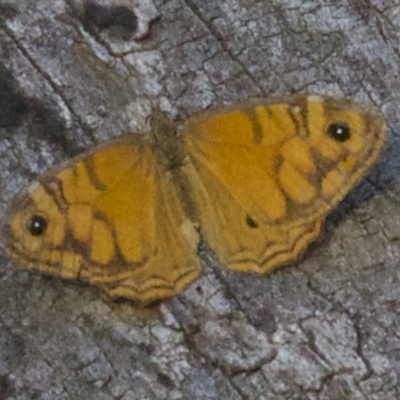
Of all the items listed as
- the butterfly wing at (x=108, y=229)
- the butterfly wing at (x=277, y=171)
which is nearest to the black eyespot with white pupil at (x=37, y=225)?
the butterfly wing at (x=108, y=229)

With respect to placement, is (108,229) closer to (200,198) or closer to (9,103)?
(200,198)

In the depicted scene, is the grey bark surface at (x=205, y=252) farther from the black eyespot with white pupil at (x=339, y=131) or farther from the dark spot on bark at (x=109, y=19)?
the black eyespot with white pupil at (x=339, y=131)

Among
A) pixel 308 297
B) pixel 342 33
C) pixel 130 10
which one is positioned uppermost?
pixel 130 10

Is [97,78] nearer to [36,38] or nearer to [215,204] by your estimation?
[36,38]

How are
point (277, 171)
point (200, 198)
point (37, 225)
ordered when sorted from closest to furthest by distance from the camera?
point (37, 225)
point (277, 171)
point (200, 198)

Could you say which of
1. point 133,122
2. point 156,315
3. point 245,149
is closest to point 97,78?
point 133,122

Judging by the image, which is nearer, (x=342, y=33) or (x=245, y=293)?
(x=245, y=293)

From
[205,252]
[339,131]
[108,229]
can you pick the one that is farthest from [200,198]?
[339,131]
